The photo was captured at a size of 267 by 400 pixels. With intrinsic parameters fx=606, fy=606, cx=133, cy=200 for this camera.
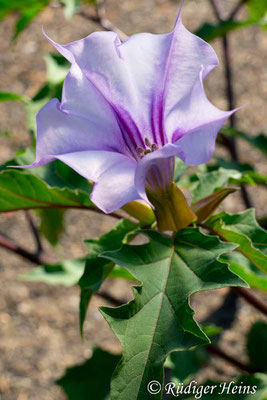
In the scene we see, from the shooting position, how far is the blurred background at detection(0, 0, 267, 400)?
2.21 m

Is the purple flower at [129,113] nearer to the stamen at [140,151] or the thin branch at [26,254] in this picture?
the stamen at [140,151]

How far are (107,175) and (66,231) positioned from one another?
196cm

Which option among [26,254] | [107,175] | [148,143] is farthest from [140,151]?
[26,254]

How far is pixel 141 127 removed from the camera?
867 millimetres

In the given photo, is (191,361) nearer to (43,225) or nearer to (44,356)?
(43,225)

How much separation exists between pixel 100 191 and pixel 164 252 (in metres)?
0.18

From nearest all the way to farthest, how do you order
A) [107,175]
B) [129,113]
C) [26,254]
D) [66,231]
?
[107,175] → [129,113] → [26,254] → [66,231]

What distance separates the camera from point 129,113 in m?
0.86

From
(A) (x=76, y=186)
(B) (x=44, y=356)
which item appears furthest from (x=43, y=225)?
(B) (x=44, y=356)

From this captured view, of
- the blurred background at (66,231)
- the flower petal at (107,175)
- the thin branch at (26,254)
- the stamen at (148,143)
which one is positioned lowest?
the blurred background at (66,231)

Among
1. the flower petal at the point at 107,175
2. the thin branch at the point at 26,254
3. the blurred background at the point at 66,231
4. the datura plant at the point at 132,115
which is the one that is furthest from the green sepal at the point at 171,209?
the blurred background at the point at 66,231

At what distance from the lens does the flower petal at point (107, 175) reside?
0.73m

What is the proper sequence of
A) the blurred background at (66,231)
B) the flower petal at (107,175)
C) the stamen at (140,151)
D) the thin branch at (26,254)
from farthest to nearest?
the blurred background at (66,231) → the thin branch at (26,254) → the stamen at (140,151) → the flower petal at (107,175)

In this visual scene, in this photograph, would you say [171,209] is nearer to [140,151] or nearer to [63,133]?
[140,151]
